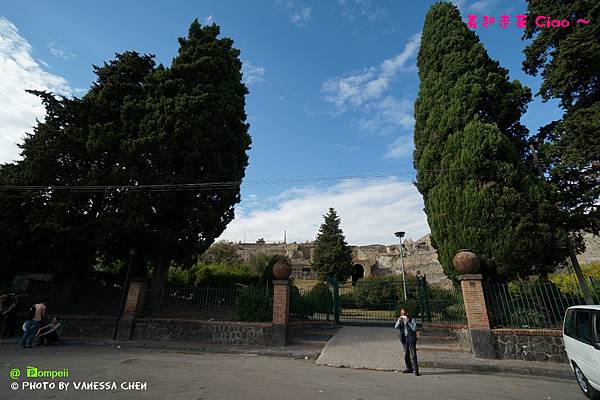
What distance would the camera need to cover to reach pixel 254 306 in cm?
1033

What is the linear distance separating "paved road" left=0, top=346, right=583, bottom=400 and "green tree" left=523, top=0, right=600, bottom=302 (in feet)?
17.4

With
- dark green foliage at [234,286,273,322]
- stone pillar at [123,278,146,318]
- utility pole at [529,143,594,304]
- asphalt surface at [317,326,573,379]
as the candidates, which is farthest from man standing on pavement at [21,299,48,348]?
utility pole at [529,143,594,304]

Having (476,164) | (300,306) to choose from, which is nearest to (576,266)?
(476,164)

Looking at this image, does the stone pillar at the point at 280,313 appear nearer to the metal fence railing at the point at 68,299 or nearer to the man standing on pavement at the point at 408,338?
the man standing on pavement at the point at 408,338

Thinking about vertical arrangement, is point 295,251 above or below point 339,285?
above

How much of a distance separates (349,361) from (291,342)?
2.81m

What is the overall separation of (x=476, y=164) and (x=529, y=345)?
5.39 meters

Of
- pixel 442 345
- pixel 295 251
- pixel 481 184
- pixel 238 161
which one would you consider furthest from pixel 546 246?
pixel 295 251

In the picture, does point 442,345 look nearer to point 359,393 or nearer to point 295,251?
point 359,393

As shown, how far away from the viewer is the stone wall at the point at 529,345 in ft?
25.0

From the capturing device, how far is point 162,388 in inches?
202

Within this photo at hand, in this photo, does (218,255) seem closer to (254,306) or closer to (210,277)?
(210,277)

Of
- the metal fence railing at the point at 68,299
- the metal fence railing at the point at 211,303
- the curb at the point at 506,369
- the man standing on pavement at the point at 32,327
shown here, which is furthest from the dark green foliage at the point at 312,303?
the man standing on pavement at the point at 32,327

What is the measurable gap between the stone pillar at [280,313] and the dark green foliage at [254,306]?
1.97 feet
